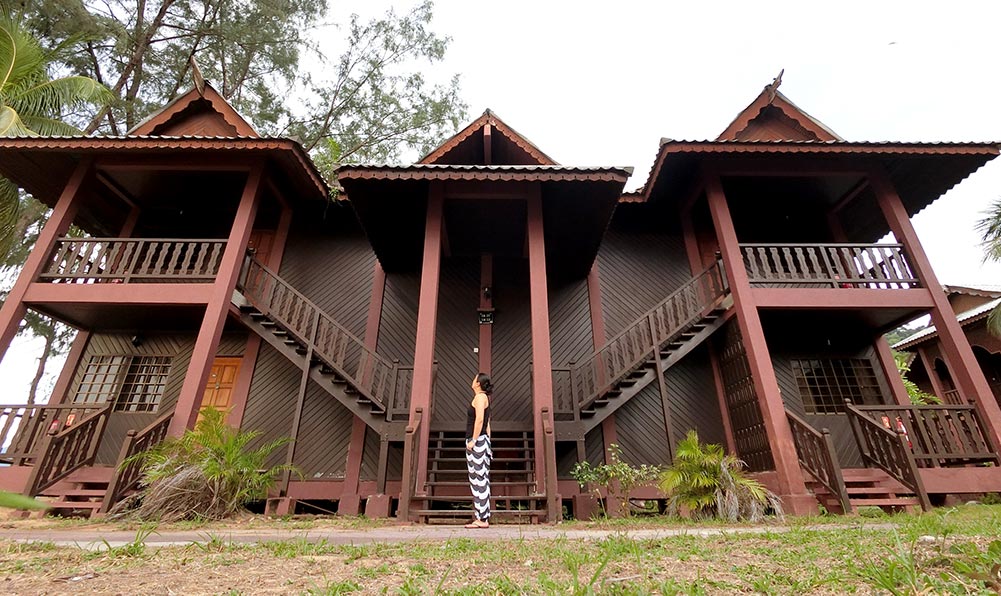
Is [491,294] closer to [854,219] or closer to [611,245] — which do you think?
[611,245]

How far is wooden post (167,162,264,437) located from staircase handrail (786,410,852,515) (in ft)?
30.3

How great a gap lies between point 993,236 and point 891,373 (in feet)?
10.0

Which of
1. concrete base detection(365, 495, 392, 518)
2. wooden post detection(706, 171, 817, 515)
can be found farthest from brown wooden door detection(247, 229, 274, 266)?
wooden post detection(706, 171, 817, 515)

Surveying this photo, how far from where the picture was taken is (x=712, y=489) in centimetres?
656

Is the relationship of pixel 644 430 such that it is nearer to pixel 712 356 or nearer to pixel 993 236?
pixel 712 356

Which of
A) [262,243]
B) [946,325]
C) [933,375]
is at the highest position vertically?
[262,243]

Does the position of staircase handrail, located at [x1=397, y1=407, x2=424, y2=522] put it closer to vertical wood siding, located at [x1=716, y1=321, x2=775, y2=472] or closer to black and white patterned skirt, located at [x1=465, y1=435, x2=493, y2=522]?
black and white patterned skirt, located at [x1=465, y1=435, x2=493, y2=522]

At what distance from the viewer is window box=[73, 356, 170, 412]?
1001cm

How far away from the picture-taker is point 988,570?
8.21 feet

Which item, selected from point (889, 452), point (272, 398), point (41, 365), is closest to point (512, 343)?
point (272, 398)

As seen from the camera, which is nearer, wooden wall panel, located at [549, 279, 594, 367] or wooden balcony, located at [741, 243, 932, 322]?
wooden balcony, located at [741, 243, 932, 322]

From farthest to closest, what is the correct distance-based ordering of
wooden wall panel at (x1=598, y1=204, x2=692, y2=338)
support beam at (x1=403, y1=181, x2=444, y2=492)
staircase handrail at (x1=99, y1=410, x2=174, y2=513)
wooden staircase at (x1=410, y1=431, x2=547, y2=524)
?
1. wooden wall panel at (x1=598, y1=204, x2=692, y2=338)
2. support beam at (x1=403, y1=181, x2=444, y2=492)
3. staircase handrail at (x1=99, y1=410, x2=174, y2=513)
4. wooden staircase at (x1=410, y1=431, x2=547, y2=524)

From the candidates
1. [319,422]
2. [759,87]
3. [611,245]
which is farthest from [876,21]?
[319,422]

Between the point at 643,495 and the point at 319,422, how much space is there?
656 cm
